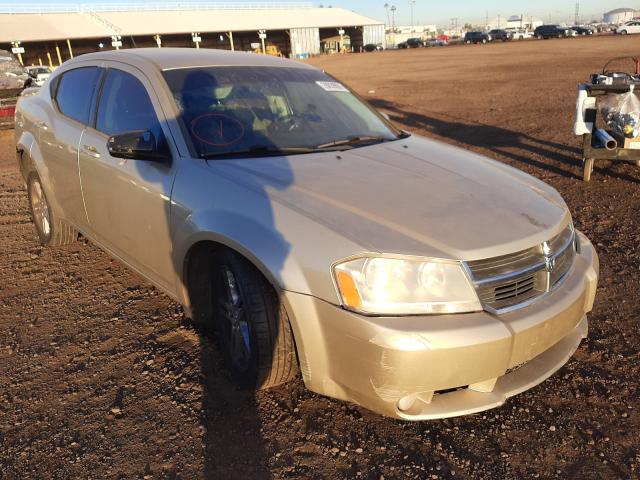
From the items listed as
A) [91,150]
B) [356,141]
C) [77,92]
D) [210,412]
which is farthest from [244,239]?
[77,92]

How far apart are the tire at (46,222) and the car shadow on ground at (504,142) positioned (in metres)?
5.70

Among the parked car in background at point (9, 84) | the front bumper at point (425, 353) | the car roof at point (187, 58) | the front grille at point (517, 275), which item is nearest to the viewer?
the front bumper at point (425, 353)

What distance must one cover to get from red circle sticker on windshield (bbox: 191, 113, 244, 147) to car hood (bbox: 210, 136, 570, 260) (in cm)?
25

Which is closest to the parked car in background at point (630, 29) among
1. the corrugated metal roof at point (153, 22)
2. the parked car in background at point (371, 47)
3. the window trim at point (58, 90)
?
the parked car in background at point (371, 47)

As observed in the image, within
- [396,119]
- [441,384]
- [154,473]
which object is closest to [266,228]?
[441,384]

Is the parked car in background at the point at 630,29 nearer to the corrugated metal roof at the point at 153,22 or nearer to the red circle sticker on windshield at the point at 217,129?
the corrugated metal roof at the point at 153,22

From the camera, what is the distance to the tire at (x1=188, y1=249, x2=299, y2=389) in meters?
2.49

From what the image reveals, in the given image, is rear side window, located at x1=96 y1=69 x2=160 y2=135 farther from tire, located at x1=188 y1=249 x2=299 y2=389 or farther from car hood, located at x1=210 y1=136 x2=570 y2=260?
tire, located at x1=188 y1=249 x2=299 y2=389

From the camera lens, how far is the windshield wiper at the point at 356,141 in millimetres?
3270

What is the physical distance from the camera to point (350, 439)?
8.11ft

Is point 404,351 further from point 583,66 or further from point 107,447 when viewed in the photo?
point 583,66

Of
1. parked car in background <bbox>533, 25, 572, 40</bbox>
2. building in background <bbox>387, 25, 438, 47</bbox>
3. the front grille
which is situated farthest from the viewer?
building in background <bbox>387, 25, 438, 47</bbox>

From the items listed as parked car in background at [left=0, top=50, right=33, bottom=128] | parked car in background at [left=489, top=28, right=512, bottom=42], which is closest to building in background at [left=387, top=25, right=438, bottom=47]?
parked car in background at [left=489, top=28, right=512, bottom=42]

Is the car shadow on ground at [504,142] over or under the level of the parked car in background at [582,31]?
under
